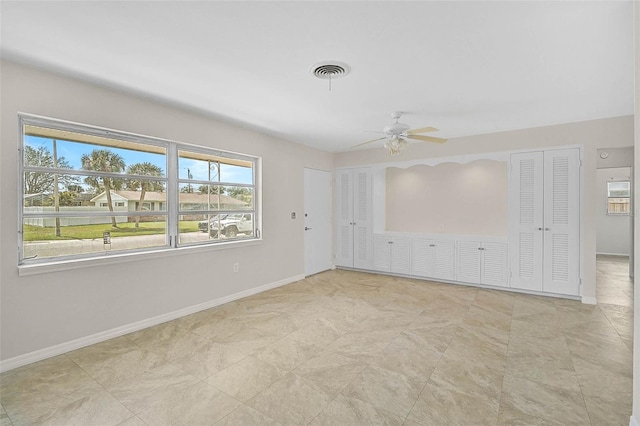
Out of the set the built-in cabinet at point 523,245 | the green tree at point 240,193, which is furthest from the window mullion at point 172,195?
the built-in cabinet at point 523,245

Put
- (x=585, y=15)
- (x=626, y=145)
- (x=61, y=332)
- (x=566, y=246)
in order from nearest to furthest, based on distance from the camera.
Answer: (x=585, y=15), (x=61, y=332), (x=626, y=145), (x=566, y=246)

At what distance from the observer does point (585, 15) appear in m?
1.83

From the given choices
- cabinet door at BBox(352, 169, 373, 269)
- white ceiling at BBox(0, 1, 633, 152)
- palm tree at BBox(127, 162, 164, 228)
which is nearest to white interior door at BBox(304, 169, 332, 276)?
cabinet door at BBox(352, 169, 373, 269)

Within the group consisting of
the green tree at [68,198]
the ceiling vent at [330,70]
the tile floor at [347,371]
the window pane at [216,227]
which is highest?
the ceiling vent at [330,70]

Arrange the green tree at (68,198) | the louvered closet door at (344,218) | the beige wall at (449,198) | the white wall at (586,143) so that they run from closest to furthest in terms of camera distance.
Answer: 1. the green tree at (68,198)
2. the white wall at (586,143)
3. the beige wall at (449,198)
4. the louvered closet door at (344,218)

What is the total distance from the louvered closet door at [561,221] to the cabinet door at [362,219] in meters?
2.70

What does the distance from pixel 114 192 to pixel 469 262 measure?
4930 mm

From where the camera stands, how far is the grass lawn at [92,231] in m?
2.62

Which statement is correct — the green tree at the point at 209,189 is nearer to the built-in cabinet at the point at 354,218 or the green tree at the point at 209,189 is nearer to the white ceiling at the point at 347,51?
the white ceiling at the point at 347,51

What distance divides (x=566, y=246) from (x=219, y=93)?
4.79 m

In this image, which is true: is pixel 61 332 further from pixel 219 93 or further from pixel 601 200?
pixel 601 200

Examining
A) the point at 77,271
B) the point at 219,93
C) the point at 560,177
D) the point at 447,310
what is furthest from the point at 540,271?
the point at 77,271

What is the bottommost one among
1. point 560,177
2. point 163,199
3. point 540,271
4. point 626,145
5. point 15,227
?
point 540,271

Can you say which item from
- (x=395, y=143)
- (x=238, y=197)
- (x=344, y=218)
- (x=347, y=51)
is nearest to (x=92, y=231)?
(x=238, y=197)
